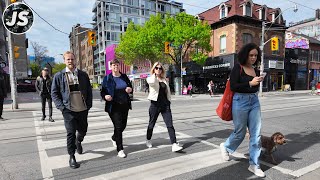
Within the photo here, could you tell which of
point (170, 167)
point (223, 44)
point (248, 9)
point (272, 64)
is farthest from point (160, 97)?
point (272, 64)

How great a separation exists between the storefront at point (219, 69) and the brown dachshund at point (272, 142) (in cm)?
2423

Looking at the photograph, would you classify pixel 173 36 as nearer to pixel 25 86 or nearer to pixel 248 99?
pixel 25 86

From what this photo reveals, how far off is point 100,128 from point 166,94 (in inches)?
122

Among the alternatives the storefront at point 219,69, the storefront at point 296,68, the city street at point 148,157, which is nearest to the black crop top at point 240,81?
the city street at point 148,157

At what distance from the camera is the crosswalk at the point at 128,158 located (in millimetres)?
3641

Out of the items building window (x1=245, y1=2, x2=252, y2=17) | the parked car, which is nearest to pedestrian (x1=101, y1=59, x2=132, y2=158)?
building window (x1=245, y1=2, x2=252, y2=17)

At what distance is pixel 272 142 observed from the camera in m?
3.91

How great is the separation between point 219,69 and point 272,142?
2580 centimetres

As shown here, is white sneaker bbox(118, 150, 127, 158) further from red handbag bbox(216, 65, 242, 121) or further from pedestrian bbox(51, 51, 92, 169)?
red handbag bbox(216, 65, 242, 121)

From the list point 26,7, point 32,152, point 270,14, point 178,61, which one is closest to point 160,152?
point 32,152

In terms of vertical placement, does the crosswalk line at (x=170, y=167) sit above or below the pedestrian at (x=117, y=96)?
below

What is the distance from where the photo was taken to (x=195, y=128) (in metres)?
6.83

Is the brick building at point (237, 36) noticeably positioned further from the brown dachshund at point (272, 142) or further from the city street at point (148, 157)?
the brown dachshund at point (272, 142)

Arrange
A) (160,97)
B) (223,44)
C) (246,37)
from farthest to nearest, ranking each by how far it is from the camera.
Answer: (223,44), (246,37), (160,97)
